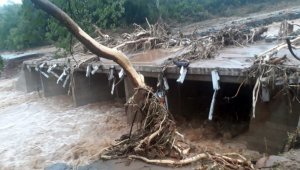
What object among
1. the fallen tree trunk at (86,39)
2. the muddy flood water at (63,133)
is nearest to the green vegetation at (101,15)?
the muddy flood water at (63,133)

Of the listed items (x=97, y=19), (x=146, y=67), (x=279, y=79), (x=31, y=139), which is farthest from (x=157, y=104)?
(x=97, y=19)

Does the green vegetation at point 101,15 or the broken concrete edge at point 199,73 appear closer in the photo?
the broken concrete edge at point 199,73

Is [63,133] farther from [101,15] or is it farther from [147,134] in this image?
[101,15]

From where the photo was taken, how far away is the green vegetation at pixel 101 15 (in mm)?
20091

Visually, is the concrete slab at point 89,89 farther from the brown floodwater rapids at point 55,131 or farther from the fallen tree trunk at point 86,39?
the fallen tree trunk at point 86,39

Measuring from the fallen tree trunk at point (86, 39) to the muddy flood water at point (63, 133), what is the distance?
5.99 feet

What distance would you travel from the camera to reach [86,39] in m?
6.38

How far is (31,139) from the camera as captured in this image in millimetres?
11289

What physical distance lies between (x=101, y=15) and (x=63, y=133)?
11.4 m

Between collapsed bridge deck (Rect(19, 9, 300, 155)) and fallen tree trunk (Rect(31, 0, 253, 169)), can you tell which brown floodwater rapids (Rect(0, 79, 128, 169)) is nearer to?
collapsed bridge deck (Rect(19, 9, 300, 155))

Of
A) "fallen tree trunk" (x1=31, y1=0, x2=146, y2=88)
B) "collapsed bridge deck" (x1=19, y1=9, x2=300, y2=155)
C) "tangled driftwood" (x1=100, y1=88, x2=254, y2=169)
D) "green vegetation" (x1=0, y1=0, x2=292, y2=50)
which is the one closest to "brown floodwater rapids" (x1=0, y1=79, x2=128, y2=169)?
"collapsed bridge deck" (x1=19, y1=9, x2=300, y2=155)

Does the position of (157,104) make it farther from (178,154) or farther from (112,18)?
(112,18)

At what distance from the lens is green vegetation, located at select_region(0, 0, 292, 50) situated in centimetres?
2009

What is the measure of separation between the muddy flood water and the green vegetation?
430 cm
